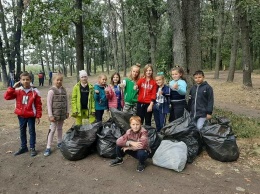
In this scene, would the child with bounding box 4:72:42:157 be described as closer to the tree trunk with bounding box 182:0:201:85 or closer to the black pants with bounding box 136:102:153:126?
the black pants with bounding box 136:102:153:126

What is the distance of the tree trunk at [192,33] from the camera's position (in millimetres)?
7082

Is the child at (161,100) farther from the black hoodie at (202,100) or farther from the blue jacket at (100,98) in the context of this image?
the blue jacket at (100,98)

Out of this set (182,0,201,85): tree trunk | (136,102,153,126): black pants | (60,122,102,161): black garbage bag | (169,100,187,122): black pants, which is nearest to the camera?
(60,122,102,161): black garbage bag

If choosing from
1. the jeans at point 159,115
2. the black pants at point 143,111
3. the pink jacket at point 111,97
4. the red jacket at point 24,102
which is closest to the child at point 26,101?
the red jacket at point 24,102

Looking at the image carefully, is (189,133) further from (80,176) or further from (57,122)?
(57,122)

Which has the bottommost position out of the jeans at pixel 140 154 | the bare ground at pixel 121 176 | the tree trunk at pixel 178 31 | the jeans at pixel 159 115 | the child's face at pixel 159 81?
the bare ground at pixel 121 176

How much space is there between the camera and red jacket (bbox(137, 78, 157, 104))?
17.5 feet

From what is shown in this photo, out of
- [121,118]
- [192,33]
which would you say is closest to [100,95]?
[121,118]

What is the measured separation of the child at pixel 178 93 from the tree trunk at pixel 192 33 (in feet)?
6.44

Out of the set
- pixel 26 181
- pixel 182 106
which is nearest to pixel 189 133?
pixel 182 106

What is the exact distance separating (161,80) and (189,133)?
1.16m

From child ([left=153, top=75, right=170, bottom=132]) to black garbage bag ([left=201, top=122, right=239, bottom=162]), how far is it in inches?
36.6

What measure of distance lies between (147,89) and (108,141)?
130 cm

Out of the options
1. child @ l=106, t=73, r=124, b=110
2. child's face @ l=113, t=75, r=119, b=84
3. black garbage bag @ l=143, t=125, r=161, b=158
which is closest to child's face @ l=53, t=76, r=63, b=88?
child @ l=106, t=73, r=124, b=110
